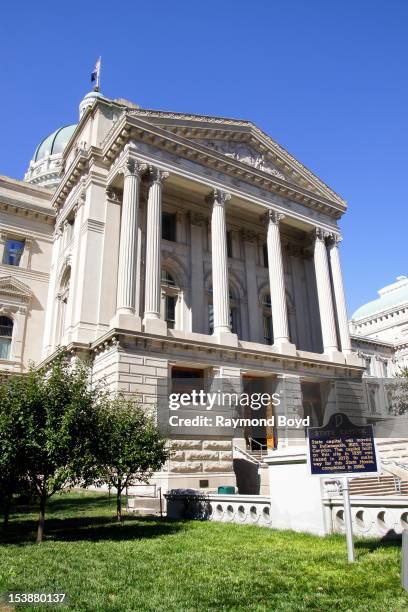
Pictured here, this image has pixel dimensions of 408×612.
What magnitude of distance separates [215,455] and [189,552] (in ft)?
48.0

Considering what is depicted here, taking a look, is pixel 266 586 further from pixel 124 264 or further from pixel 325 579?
pixel 124 264

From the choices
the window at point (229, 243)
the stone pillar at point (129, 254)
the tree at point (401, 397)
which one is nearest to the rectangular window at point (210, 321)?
the window at point (229, 243)

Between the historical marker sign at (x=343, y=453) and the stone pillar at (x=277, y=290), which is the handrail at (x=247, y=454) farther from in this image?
the historical marker sign at (x=343, y=453)

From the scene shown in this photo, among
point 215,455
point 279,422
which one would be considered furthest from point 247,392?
point 215,455

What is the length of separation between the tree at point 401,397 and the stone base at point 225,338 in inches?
577

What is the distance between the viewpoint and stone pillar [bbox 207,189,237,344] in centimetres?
2845

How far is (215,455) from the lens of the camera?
80.4 feet

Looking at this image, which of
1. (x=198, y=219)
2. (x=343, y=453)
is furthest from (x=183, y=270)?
(x=343, y=453)

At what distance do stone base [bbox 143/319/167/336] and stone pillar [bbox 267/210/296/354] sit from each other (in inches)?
333

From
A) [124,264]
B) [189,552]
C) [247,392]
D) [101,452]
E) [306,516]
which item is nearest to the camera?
[189,552]

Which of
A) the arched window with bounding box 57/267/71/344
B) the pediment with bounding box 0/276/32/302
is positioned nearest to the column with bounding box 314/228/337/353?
the arched window with bounding box 57/267/71/344

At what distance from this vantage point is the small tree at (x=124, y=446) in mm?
13938

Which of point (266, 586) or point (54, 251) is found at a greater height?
point (54, 251)

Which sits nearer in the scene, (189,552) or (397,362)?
(189,552)
